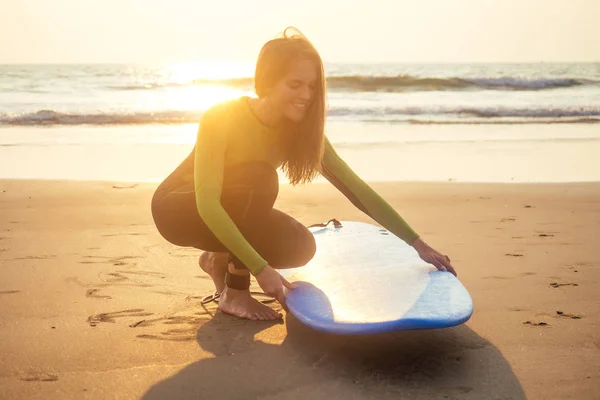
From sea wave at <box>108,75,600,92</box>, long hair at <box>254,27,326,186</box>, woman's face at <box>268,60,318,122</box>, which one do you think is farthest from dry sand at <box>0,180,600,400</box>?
sea wave at <box>108,75,600,92</box>

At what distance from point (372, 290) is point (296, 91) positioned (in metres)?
0.76

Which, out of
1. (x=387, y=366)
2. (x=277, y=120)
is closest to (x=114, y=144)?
(x=277, y=120)

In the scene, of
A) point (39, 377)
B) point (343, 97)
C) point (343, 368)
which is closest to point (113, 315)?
point (39, 377)

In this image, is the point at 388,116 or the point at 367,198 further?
the point at 388,116

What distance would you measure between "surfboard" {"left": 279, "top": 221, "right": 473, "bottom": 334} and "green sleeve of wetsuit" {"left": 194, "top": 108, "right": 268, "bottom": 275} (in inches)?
11.2

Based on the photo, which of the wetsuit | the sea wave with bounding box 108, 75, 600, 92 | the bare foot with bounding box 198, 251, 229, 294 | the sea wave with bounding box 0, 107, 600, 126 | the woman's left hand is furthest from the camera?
the sea wave with bounding box 108, 75, 600, 92

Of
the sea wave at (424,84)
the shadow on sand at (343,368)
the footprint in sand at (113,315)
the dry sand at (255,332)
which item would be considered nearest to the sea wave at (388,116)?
the sea wave at (424,84)

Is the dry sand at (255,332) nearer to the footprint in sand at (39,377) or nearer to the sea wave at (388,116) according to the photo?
the footprint in sand at (39,377)

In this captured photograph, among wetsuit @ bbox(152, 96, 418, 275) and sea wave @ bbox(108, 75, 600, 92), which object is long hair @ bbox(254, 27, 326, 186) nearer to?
wetsuit @ bbox(152, 96, 418, 275)

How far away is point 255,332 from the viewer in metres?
2.60

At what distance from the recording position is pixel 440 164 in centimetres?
737

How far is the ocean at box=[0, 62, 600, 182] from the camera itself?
7.17 m

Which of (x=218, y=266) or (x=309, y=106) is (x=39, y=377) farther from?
(x=309, y=106)

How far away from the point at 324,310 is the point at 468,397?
553 millimetres
